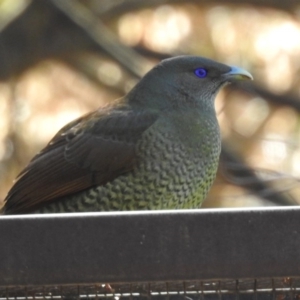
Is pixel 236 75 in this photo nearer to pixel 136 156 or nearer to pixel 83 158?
pixel 136 156

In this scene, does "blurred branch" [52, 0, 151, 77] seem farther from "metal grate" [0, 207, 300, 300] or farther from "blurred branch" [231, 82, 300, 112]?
"metal grate" [0, 207, 300, 300]

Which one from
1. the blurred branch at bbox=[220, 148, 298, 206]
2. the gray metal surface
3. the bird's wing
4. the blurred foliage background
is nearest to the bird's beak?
the bird's wing

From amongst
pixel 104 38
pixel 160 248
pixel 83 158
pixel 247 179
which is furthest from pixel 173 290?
pixel 104 38

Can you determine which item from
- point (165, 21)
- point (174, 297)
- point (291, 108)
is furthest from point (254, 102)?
point (174, 297)

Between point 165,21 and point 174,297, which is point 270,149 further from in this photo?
point 174,297

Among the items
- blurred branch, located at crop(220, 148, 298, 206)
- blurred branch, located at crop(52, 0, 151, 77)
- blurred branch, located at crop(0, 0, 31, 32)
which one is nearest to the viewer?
blurred branch, located at crop(220, 148, 298, 206)

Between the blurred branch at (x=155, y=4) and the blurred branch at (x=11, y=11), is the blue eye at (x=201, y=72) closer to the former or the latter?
the blurred branch at (x=155, y=4)
